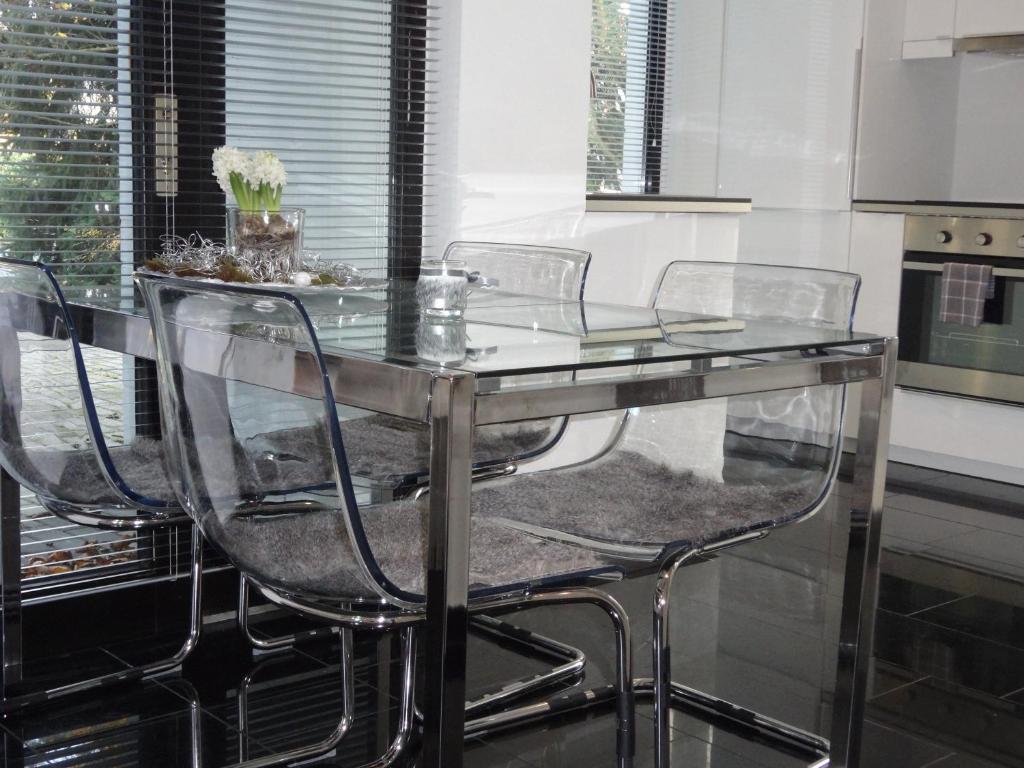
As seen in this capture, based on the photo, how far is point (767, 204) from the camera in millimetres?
4809

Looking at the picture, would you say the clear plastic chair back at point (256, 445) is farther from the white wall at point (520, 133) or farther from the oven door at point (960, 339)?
the oven door at point (960, 339)

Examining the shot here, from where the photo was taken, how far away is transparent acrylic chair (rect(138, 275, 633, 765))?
1.58 metres

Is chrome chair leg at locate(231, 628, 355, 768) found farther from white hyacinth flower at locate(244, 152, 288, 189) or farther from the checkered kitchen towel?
the checkered kitchen towel

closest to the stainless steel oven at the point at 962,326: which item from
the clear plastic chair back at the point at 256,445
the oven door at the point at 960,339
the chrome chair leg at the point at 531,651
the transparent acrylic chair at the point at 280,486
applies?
the oven door at the point at 960,339

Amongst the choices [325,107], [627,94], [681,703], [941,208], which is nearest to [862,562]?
[681,703]

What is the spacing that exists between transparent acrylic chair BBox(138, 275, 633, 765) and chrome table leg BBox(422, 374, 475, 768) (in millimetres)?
132

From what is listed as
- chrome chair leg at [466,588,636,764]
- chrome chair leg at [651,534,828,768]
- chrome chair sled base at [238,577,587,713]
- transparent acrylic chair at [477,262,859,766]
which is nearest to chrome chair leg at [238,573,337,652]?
chrome chair sled base at [238,577,587,713]

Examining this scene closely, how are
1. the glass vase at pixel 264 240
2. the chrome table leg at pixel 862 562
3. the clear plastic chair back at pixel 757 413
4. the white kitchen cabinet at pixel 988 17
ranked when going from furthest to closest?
the white kitchen cabinet at pixel 988 17, the glass vase at pixel 264 240, the clear plastic chair back at pixel 757 413, the chrome table leg at pixel 862 562

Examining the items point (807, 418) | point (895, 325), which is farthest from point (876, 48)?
point (807, 418)

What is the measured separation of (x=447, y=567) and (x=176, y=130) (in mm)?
1645

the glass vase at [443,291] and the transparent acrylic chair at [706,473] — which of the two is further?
the transparent acrylic chair at [706,473]

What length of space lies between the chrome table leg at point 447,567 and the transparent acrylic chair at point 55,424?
2.65 ft

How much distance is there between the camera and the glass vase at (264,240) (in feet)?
7.61

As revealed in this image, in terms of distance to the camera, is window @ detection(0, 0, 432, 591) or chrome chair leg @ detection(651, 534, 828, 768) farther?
window @ detection(0, 0, 432, 591)
